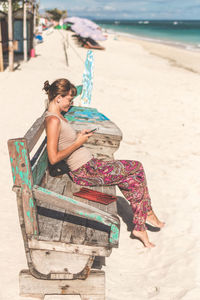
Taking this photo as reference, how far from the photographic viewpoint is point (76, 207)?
2232 mm

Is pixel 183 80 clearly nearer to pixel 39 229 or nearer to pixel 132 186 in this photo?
pixel 132 186

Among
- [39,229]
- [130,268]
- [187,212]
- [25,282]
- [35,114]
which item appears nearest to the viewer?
[39,229]

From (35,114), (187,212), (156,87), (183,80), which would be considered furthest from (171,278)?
(183,80)

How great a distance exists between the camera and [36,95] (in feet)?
28.9

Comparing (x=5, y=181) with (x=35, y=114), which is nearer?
(x=5, y=181)

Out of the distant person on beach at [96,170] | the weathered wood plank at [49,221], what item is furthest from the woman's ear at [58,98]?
the weathered wood plank at [49,221]

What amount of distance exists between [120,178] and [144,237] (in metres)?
0.86

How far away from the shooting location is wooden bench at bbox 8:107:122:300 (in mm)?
2152

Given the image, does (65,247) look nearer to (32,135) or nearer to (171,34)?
(32,135)

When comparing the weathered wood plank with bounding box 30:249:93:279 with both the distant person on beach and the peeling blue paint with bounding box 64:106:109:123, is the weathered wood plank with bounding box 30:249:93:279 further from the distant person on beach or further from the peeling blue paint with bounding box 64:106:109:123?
the peeling blue paint with bounding box 64:106:109:123

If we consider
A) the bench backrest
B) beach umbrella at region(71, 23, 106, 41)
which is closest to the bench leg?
the bench backrest

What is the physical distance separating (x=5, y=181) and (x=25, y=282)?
2.17m

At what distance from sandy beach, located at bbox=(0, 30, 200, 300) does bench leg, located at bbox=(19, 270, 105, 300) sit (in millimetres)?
103

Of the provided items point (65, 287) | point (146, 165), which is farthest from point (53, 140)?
point (146, 165)
